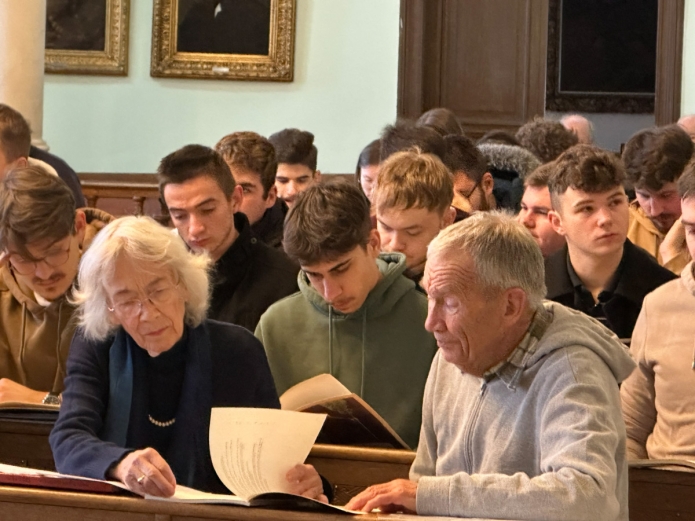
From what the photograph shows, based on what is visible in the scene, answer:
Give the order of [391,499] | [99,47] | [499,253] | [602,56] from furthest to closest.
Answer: [602,56] < [99,47] < [499,253] < [391,499]

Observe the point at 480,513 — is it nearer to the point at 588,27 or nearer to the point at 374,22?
the point at 374,22

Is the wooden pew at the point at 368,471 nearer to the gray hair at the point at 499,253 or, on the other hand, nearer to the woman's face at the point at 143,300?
the woman's face at the point at 143,300

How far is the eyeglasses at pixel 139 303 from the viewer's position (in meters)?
2.98

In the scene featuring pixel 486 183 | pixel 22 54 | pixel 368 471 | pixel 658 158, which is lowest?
pixel 368 471

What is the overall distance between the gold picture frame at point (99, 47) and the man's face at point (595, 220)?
20.7 ft

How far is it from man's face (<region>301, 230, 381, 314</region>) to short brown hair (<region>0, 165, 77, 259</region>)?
852 millimetres

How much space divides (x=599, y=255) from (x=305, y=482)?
1673mm

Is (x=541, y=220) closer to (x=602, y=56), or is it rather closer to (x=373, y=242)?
(x=373, y=242)

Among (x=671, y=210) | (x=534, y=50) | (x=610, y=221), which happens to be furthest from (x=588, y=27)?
(x=610, y=221)

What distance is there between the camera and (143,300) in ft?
9.80

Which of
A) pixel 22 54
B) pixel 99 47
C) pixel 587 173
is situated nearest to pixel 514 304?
pixel 587 173

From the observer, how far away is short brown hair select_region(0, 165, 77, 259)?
3.72 meters

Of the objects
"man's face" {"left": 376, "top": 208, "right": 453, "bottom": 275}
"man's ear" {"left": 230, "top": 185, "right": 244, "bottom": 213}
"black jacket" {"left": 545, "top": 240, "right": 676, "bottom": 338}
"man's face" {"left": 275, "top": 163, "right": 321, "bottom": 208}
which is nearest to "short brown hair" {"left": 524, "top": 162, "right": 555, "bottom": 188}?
"black jacket" {"left": 545, "top": 240, "right": 676, "bottom": 338}

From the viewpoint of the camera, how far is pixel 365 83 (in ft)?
31.6
